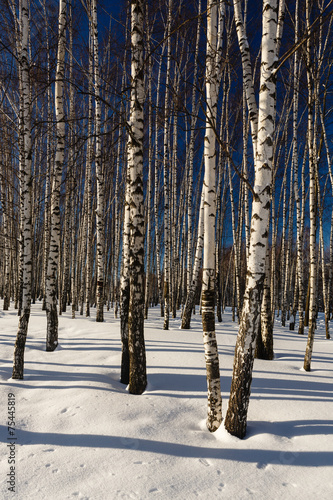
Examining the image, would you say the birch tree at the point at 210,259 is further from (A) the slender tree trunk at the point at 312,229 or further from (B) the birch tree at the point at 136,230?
(A) the slender tree trunk at the point at 312,229

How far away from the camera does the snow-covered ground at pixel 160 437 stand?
6.92 ft

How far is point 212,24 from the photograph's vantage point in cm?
305

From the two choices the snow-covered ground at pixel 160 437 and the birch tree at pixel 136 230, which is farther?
the birch tree at pixel 136 230

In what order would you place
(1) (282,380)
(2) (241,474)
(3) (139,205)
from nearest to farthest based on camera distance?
(2) (241,474), (3) (139,205), (1) (282,380)

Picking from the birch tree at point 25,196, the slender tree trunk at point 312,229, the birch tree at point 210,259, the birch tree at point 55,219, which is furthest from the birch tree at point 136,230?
the slender tree trunk at point 312,229

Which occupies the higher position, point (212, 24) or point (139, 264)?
point (212, 24)

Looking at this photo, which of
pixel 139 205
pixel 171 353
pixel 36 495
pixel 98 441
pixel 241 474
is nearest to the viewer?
pixel 36 495

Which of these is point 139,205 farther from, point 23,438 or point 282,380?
point 282,380

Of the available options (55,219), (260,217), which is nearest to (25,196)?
(55,219)

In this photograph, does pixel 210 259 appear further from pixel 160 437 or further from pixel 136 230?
pixel 160 437

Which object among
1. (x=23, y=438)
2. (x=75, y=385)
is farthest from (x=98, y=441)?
(x=75, y=385)

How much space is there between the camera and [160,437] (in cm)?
264

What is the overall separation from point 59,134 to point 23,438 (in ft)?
15.2

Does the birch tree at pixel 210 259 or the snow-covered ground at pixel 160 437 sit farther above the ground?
the birch tree at pixel 210 259
